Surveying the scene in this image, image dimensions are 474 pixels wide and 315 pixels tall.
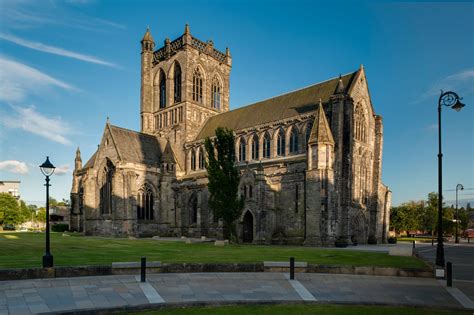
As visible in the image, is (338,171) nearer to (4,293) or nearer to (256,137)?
(256,137)

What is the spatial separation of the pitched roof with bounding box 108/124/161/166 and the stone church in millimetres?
199

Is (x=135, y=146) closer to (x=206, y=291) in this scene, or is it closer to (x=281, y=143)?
(x=281, y=143)

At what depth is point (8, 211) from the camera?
274 ft

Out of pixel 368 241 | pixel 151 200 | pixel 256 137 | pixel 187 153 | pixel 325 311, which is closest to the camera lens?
pixel 325 311

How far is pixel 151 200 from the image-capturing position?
49.4m

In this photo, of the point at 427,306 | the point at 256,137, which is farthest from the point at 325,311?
the point at 256,137

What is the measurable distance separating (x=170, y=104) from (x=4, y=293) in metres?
48.9

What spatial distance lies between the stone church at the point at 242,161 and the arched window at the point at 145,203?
0.14 m

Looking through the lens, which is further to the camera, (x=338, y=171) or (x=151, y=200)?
(x=151, y=200)

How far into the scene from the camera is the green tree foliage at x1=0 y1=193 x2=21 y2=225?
8269 cm

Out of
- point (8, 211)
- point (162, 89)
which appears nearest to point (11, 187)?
point (8, 211)

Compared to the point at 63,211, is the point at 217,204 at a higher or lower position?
higher

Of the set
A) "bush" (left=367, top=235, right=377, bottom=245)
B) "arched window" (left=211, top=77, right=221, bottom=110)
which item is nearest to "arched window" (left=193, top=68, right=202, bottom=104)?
"arched window" (left=211, top=77, right=221, bottom=110)

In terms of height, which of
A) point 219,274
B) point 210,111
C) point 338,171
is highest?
point 210,111
